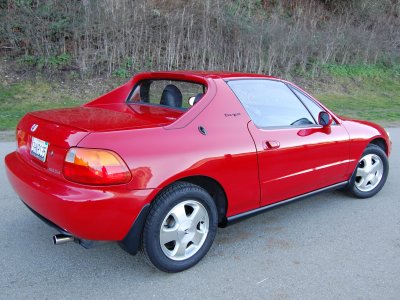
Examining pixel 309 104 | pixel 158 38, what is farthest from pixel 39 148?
pixel 158 38

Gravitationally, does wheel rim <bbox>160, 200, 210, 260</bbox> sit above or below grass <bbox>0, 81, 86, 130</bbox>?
above

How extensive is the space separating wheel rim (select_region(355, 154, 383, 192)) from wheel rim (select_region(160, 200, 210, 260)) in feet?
7.92

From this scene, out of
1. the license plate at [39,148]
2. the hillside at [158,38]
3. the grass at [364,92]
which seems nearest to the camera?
the license plate at [39,148]

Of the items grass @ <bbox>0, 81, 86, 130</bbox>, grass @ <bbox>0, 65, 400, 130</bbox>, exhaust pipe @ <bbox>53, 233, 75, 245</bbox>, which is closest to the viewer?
exhaust pipe @ <bbox>53, 233, 75, 245</bbox>

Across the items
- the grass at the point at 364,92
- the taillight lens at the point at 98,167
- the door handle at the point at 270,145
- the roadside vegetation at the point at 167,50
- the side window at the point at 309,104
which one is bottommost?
the grass at the point at 364,92

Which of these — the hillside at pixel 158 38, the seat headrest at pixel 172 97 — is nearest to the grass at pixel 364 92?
the hillside at pixel 158 38

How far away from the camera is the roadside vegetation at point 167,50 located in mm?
12836

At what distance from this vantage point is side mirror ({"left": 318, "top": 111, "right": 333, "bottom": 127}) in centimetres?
400

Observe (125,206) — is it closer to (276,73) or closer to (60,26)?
(60,26)

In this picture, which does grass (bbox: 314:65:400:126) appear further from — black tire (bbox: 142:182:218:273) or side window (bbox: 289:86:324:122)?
black tire (bbox: 142:182:218:273)

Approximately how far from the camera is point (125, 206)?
8.87 feet

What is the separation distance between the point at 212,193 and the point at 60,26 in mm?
12172

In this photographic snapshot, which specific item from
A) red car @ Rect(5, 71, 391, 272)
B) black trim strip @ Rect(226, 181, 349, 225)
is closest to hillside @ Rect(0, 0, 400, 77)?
red car @ Rect(5, 71, 391, 272)

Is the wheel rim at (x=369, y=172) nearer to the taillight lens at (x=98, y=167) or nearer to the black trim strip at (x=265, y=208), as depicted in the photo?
the black trim strip at (x=265, y=208)
